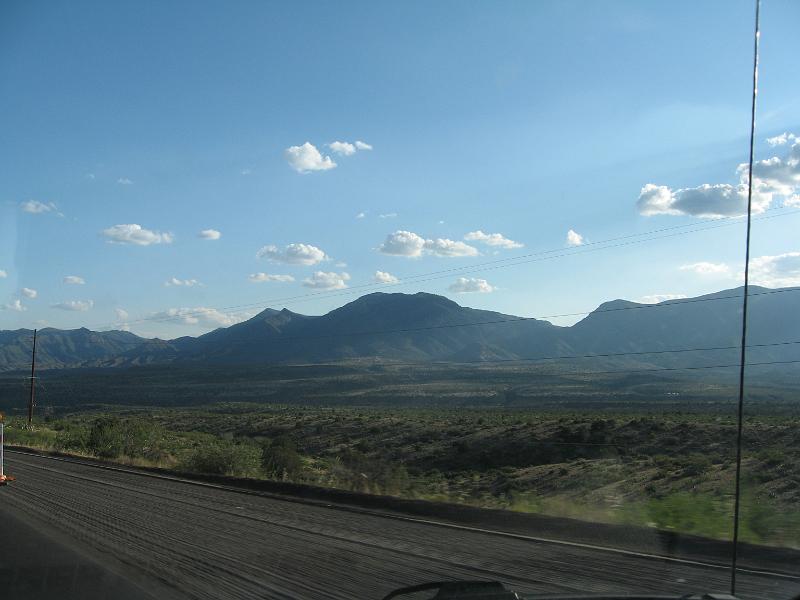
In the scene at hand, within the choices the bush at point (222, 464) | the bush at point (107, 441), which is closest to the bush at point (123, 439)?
the bush at point (107, 441)

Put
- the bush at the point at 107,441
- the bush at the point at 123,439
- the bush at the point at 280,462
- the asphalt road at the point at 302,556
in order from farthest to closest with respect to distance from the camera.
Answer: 1. the bush at the point at 123,439
2. the bush at the point at 107,441
3. the bush at the point at 280,462
4. the asphalt road at the point at 302,556

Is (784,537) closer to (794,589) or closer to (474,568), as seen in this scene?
(794,589)

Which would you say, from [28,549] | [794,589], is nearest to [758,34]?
[794,589]

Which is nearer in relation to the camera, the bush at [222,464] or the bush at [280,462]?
the bush at [222,464]

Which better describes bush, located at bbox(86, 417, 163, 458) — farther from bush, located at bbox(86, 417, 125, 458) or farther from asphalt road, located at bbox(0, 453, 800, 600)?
asphalt road, located at bbox(0, 453, 800, 600)

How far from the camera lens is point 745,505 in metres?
16.8

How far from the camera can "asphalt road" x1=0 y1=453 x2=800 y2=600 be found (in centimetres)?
953

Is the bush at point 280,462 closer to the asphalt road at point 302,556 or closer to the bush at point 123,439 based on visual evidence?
the bush at point 123,439

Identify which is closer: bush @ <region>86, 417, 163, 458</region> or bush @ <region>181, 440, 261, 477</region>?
bush @ <region>181, 440, 261, 477</region>

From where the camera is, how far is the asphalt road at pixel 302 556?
9.53 meters

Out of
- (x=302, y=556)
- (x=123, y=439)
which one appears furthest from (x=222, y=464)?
(x=302, y=556)

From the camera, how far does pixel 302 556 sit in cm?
1189

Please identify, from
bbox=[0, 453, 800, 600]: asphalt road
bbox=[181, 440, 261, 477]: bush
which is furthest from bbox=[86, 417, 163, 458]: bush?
bbox=[0, 453, 800, 600]: asphalt road

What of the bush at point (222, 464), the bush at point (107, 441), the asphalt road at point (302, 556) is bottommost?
the bush at point (107, 441)
